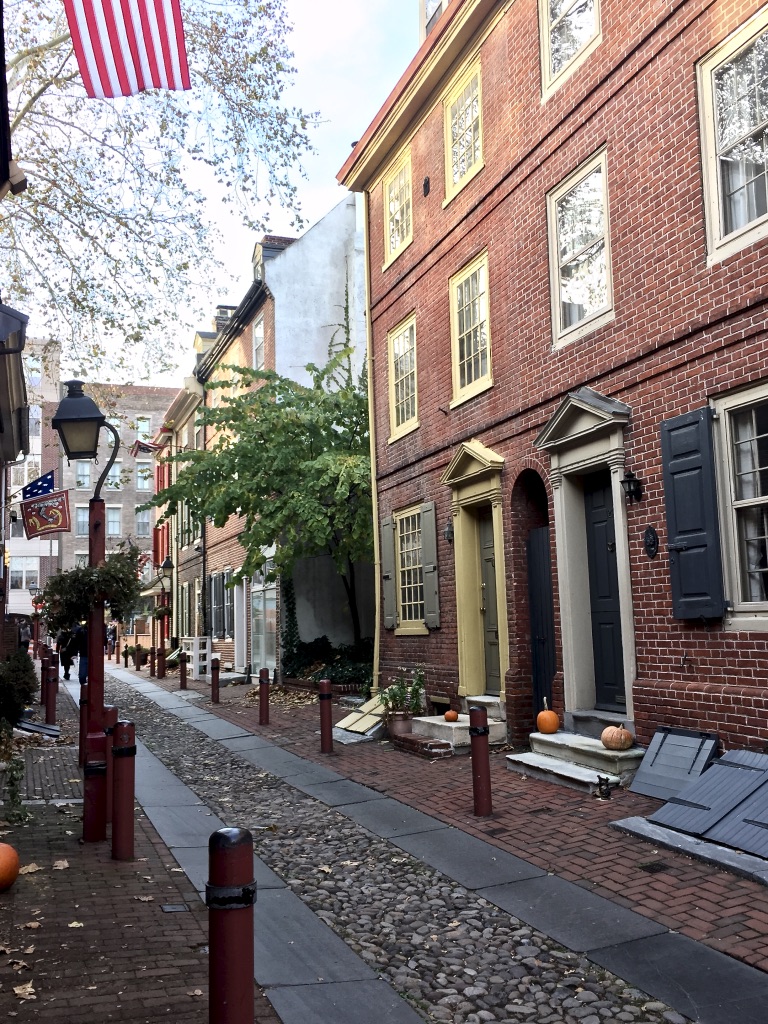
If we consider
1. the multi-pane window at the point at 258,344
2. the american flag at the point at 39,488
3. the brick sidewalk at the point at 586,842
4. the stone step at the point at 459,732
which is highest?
the multi-pane window at the point at 258,344

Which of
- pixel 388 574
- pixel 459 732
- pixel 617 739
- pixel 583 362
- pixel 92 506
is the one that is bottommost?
pixel 459 732

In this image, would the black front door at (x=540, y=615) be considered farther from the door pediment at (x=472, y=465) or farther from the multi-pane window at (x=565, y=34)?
the multi-pane window at (x=565, y=34)

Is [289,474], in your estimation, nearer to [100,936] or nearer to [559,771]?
[559,771]

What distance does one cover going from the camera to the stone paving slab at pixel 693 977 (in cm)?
390

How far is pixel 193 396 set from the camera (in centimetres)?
2950

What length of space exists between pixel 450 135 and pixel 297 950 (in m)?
10.9

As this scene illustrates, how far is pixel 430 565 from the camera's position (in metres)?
12.9

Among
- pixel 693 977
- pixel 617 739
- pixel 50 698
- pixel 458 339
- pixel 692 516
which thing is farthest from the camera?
pixel 50 698

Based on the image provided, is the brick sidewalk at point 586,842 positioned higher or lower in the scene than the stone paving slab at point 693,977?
higher

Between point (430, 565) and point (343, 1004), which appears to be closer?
point (343, 1004)

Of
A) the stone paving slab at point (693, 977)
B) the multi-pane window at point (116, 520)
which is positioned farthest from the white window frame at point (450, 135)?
the multi-pane window at point (116, 520)

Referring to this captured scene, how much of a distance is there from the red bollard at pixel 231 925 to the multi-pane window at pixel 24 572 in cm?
5442

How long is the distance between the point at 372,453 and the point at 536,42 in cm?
682

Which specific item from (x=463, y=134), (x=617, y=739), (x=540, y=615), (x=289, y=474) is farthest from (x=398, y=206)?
(x=617, y=739)
